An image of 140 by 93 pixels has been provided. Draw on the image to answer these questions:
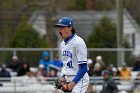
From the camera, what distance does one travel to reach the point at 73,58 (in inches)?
354

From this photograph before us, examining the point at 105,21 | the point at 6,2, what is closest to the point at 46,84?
the point at 105,21

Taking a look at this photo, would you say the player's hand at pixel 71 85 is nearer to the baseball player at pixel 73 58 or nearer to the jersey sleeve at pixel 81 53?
the baseball player at pixel 73 58

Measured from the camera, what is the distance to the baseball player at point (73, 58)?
8844mm

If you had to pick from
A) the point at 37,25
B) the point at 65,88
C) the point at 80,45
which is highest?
the point at 80,45

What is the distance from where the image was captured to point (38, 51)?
23578 mm

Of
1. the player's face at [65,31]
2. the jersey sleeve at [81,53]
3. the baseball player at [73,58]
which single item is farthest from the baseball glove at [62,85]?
the player's face at [65,31]

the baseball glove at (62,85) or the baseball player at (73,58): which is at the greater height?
the baseball player at (73,58)

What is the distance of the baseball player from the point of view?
884 cm

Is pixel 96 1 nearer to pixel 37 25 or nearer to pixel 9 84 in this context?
pixel 37 25

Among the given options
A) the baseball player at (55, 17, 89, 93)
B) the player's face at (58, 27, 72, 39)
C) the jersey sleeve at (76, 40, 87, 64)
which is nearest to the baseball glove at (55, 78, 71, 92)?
the baseball player at (55, 17, 89, 93)

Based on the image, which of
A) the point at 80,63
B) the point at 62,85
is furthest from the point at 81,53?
the point at 62,85

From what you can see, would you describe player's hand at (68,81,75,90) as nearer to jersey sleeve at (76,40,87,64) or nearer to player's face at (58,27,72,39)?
jersey sleeve at (76,40,87,64)

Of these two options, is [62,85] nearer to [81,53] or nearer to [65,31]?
[81,53]

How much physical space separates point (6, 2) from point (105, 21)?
8.25 metres
